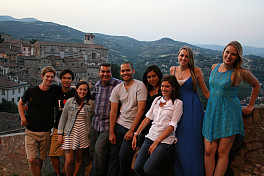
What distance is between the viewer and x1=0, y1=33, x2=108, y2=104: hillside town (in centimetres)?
3412

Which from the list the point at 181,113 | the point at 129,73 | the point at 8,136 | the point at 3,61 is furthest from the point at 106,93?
the point at 3,61

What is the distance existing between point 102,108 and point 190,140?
1428 millimetres

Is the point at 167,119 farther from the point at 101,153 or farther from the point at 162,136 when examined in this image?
the point at 101,153

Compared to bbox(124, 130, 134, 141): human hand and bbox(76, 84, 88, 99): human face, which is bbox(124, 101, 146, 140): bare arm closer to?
bbox(124, 130, 134, 141): human hand

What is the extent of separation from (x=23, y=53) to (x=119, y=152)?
191 ft

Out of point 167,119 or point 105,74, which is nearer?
point 167,119

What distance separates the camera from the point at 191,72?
3.11m

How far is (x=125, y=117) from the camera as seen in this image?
3.35 m

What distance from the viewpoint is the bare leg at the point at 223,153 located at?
272 centimetres

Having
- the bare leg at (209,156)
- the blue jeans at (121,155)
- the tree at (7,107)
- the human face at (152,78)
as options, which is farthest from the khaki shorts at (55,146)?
the tree at (7,107)

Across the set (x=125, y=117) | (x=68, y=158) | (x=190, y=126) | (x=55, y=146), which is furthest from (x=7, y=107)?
(x=190, y=126)

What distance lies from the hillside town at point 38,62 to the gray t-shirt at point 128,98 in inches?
1267

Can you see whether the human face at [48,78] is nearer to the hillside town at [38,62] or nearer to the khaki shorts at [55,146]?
the khaki shorts at [55,146]

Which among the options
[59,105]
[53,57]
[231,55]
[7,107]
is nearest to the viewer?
[231,55]
